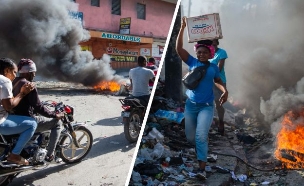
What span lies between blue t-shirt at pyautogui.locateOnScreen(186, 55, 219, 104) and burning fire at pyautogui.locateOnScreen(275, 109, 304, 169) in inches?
47.2

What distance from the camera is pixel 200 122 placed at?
2793 mm

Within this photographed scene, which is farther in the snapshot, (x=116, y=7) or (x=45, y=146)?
(x=116, y=7)

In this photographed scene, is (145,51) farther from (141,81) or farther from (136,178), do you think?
(136,178)

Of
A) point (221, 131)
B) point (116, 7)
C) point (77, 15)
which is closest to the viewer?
point (221, 131)

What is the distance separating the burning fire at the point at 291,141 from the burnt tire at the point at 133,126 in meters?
1.85

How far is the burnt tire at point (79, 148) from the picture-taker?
366cm

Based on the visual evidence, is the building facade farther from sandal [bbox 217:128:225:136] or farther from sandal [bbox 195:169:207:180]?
sandal [bbox 195:169:207:180]

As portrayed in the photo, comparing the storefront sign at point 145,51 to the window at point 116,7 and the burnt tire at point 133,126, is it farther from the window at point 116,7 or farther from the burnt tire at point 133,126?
the burnt tire at point 133,126

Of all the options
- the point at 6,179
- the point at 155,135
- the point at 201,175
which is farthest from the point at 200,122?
the point at 6,179

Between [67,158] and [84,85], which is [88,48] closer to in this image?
[84,85]

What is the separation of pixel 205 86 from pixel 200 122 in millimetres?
310

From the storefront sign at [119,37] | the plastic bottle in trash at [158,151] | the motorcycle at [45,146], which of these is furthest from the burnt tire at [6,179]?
the storefront sign at [119,37]

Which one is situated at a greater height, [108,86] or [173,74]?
[173,74]

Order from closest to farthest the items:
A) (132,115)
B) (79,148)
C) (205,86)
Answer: (205,86) < (79,148) < (132,115)
